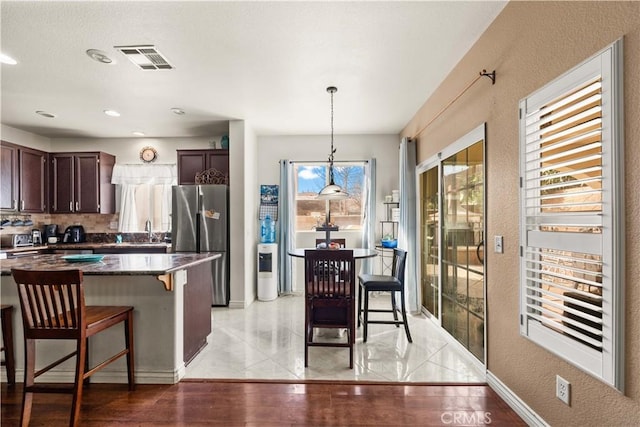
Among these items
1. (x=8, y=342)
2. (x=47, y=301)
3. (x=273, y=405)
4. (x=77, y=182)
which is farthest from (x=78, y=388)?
(x=77, y=182)

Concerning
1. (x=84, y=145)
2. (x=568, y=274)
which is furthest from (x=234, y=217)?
(x=568, y=274)

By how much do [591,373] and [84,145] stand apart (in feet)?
23.2

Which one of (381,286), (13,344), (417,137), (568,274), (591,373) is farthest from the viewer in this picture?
(417,137)

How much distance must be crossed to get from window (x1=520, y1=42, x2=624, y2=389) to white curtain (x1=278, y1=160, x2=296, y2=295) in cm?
378

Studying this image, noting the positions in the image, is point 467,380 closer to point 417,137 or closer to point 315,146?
point 417,137

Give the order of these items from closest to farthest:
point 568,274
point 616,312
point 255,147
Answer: point 616,312, point 568,274, point 255,147

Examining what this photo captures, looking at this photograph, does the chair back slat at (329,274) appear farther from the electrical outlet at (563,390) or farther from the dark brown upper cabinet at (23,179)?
the dark brown upper cabinet at (23,179)

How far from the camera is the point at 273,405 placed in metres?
2.16

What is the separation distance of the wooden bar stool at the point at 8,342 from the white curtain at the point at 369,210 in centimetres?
418

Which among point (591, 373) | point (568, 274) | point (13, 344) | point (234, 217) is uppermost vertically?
point (234, 217)

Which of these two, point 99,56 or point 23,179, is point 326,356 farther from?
point 23,179

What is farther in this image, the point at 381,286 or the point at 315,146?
the point at 315,146

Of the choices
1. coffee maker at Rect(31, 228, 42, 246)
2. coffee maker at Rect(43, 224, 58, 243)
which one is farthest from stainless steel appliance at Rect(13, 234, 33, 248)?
coffee maker at Rect(43, 224, 58, 243)

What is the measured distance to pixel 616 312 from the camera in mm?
1347
